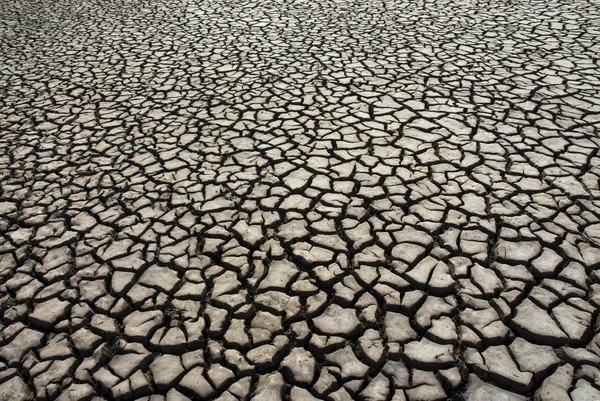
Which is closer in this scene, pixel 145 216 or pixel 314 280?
pixel 314 280

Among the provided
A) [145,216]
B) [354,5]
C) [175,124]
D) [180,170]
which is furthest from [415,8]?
[145,216]

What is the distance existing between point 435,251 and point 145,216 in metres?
1.64

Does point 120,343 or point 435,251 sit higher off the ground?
point 120,343

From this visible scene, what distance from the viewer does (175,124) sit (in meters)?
3.70

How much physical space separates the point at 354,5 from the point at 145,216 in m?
4.97

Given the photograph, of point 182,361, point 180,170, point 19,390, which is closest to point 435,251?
point 182,361

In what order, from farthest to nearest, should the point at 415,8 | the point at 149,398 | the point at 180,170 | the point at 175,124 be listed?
the point at 415,8, the point at 175,124, the point at 180,170, the point at 149,398

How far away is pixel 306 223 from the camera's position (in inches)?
103

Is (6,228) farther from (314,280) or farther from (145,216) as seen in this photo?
(314,280)

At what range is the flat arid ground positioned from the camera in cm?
187

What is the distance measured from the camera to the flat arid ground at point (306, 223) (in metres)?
1.87

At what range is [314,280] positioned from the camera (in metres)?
2.25

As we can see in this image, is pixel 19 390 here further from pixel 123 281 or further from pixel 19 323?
pixel 123 281

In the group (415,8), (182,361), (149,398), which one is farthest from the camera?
(415,8)
